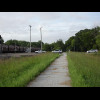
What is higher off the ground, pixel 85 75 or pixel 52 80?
pixel 85 75

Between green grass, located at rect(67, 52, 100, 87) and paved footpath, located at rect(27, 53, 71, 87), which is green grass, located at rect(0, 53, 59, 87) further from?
green grass, located at rect(67, 52, 100, 87)

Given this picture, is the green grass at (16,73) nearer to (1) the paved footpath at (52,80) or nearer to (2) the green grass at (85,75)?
A: (1) the paved footpath at (52,80)

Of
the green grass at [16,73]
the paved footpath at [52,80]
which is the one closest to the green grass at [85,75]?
the paved footpath at [52,80]

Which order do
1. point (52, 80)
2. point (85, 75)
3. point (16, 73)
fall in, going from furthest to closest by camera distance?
point (16, 73), point (85, 75), point (52, 80)

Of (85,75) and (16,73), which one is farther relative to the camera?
(16,73)

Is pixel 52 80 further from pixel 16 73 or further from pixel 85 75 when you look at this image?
pixel 16 73

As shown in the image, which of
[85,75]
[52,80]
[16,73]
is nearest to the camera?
[52,80]

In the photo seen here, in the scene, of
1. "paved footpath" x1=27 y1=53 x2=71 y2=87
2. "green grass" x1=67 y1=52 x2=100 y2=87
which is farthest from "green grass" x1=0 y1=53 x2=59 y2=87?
"green grass" x1=67 y1=52 x2=100 y2=87

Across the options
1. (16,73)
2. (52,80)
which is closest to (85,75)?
(52,80)
